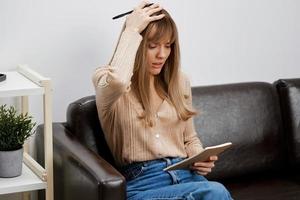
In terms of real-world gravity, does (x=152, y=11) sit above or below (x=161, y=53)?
above

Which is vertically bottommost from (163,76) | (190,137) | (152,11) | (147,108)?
(190,137)

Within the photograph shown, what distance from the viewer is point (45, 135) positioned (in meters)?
2.25

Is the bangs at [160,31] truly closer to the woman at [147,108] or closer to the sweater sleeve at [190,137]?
the woman at [147,108]

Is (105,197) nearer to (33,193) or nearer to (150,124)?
(150,124)

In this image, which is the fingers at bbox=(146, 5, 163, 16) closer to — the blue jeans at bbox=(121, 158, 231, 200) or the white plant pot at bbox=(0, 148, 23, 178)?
the blue jeans at bbox=(121, 158, 231, 200)

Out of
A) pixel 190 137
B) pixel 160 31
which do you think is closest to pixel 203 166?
pixel 190 137

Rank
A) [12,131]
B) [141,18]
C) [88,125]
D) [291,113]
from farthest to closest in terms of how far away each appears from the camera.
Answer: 1. [291,113]
2. [88,125]
3. [141,18]
4. [12,131]

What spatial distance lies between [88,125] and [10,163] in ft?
1.19

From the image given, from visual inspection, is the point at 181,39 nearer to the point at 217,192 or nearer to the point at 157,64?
the point at 157,64

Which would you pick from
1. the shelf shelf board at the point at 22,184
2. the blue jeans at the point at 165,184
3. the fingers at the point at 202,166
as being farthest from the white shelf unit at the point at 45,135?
the fingers at the point at 202,166

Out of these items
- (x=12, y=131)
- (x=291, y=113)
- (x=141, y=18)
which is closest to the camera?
(x=12, y=131)

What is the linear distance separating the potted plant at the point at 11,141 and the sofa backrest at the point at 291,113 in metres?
1.22

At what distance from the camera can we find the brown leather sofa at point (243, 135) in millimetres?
2447

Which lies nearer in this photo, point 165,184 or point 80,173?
point 80,173
